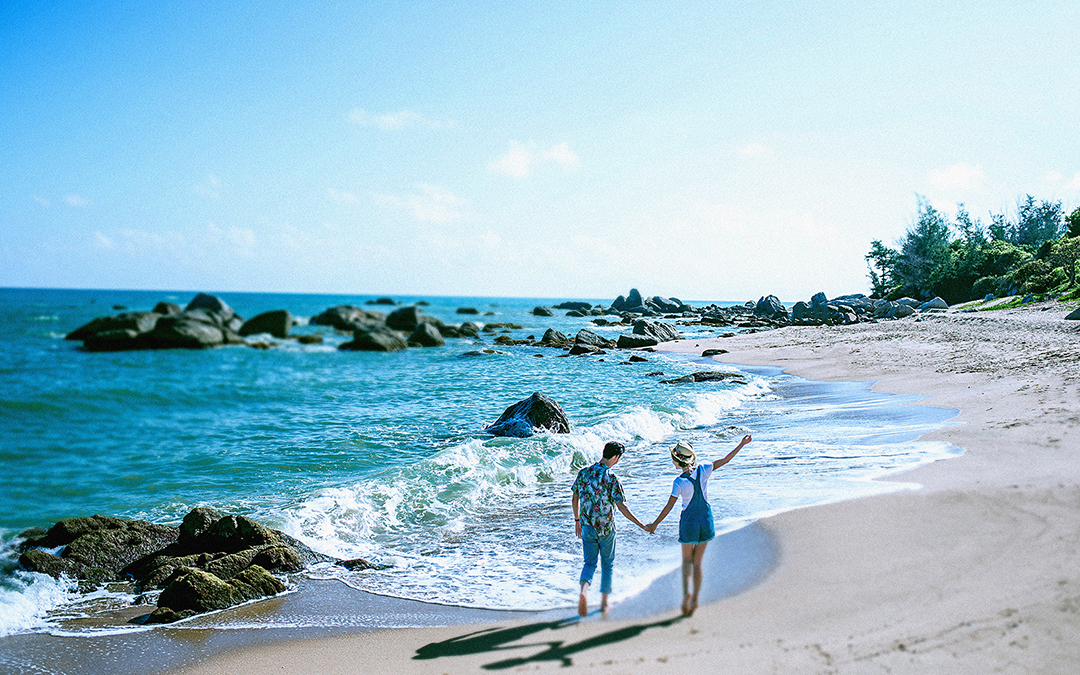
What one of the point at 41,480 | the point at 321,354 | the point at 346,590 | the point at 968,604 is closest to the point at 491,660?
the point at 346,590

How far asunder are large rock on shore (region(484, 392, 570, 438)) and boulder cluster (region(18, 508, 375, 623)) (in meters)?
7.09

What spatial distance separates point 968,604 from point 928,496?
277 cm

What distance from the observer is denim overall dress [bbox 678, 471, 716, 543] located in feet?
18.1

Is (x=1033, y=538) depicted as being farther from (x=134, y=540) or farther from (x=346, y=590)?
(x=134, y=540)

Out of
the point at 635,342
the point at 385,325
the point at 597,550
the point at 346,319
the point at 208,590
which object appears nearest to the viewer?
the point at 597,550

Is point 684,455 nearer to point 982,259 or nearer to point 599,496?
point 599,496

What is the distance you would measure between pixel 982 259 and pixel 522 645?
60.2 meters

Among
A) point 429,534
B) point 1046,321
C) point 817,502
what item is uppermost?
point 1046,321

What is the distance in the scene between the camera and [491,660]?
4.84m

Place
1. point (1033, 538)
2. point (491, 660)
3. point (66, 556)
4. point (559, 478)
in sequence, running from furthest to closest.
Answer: point (559, 478), point (66, 556), point (1033, 538), point (491, 660)

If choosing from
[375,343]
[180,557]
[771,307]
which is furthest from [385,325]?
[180,557]

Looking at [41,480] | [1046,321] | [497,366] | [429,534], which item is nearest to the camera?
[429,534]

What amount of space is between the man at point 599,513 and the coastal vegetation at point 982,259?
37864 mm

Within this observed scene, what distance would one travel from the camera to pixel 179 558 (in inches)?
283
